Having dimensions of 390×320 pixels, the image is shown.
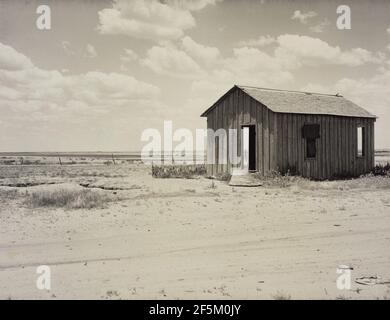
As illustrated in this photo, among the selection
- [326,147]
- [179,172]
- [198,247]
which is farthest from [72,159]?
[198,247]

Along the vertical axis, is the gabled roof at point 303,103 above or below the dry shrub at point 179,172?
above

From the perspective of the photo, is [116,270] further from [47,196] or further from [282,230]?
[47,196]

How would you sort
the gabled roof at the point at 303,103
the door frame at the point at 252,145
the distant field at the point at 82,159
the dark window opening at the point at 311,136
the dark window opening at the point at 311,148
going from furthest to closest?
the distant field at the point at 82,159
the door frame at the point at 252,145
the dark window opening at the point at 311,148
the dark window opening at the point at 311,136
the gabled roof at the point at 303,103

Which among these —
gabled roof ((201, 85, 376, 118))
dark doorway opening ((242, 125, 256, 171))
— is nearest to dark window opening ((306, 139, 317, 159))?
gabled roof ((201, 85, 376, 118))

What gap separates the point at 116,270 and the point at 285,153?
13.5 meters

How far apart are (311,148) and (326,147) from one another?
1.05m

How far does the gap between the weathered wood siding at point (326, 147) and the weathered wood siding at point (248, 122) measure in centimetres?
36

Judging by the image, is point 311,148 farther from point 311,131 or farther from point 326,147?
point 326,147

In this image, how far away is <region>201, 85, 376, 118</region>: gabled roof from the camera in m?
19.6

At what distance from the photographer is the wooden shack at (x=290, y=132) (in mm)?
19094

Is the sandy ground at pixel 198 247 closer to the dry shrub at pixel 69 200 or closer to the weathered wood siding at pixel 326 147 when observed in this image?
the dry shrub at pixel 69 200

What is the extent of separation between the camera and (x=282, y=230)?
31.0 feet

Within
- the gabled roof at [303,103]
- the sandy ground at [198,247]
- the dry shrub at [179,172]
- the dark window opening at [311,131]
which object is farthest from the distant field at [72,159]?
the sandy ground at [198,247]
